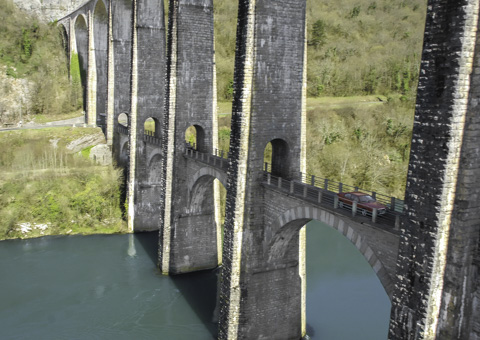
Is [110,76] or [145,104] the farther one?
[110,76]

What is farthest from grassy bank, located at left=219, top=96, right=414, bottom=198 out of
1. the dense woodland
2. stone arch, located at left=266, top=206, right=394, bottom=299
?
stone arch, located at left=266, top=206, right=394, bottom=299

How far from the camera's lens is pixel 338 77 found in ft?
158

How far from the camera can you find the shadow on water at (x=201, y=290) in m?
19.9

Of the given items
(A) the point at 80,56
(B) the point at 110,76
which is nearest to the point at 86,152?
(B) the point at 110,76

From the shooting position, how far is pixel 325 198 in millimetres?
13602

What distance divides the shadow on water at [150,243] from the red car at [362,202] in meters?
15.2

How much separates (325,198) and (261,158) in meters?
3.55

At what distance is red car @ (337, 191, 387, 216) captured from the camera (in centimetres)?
1210

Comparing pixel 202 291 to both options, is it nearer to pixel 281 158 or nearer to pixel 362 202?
pixel 281 158

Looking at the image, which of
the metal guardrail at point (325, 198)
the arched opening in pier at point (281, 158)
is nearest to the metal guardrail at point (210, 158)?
the arched opening in pier at point (281, 158)

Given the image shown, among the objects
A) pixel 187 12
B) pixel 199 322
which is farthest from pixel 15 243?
pixel 187 12

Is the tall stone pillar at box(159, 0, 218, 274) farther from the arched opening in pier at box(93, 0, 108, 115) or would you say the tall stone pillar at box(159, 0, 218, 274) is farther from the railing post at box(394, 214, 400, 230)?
the arched opening in pier at box(93, 0, 108, 115)

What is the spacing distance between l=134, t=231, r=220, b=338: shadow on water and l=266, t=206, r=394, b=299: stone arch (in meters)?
4.90

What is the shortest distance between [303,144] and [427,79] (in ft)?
26.3
